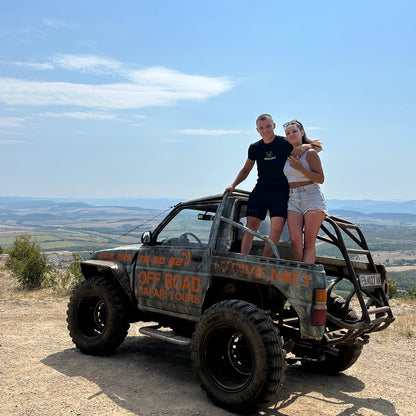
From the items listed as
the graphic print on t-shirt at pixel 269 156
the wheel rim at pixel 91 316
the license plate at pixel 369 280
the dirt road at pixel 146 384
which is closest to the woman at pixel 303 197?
the graphic print on t-shirt at pixel 269 156

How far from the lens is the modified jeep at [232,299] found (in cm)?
407

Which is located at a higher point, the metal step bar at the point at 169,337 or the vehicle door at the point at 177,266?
the vehicle door at the point at 177,266

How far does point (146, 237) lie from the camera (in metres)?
5.64

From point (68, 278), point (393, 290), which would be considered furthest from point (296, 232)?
point (393, 290)

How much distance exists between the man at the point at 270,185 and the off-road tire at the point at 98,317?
1.98 m

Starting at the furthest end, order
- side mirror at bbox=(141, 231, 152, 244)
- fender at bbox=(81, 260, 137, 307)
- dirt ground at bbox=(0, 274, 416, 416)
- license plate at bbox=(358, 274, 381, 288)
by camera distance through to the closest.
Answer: fender at bbox=(81, 260, 137, 307) < side mirror at bbox=(141, 231, 152, 244) < license plate at bbox=(358, 274, 381, 288) < dirt ground at bbox=(0, 274, 416, 416)

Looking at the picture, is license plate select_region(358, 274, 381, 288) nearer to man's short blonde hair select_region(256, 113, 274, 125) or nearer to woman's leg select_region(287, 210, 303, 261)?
woman's leg select_region(287, 210, 303, 261)

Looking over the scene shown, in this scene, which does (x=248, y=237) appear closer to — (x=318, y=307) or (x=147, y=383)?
(x=318, y=307)

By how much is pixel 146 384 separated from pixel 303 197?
8.64ft

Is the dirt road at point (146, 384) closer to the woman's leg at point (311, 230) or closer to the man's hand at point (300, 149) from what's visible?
the woman's leg at point (311, 230)

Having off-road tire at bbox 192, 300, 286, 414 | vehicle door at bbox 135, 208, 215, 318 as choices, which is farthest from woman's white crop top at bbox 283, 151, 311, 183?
off-road tire at bbox 192, 300, 286, 414

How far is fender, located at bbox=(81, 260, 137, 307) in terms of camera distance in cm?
577

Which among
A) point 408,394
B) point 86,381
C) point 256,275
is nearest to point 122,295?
point 86,381

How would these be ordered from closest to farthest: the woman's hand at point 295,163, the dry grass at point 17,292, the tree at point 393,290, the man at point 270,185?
the woman's hand at point 295,163, the man at point 270,185, the dry grass at point 17,292, the tree at point 393,290
